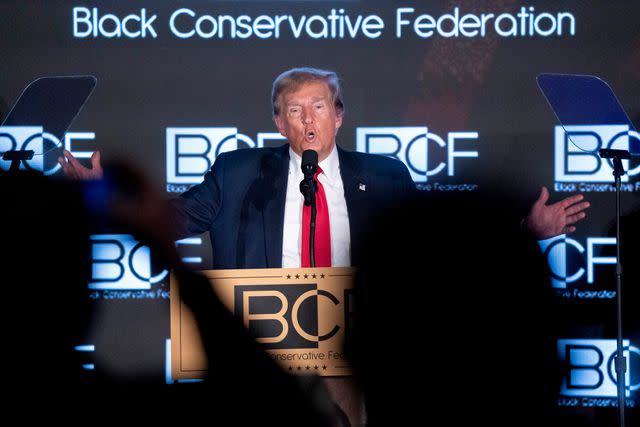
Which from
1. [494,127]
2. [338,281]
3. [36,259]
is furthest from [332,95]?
[36,259]

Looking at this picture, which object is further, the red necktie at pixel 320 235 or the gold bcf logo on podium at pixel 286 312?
the red necktie at pixel 320 235

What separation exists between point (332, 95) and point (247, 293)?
1724 millimetres

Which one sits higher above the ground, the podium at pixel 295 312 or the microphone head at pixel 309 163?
the microphone head at pixel 309 163

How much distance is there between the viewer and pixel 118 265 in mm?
4758

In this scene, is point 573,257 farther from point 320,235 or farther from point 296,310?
point 296,310

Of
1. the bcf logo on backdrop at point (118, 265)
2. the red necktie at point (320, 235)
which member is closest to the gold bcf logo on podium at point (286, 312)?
the red necktie at point (320, 235)

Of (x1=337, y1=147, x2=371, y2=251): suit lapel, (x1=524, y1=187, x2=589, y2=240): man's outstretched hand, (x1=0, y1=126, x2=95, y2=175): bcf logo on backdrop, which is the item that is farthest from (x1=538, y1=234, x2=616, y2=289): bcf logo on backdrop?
(x1=0, y1=126, x2=95, y2=175): bcf logo on backdrop

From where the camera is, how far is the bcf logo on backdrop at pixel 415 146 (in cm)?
465

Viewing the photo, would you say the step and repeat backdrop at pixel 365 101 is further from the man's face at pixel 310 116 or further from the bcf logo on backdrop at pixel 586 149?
the man's face at pixel 310 116

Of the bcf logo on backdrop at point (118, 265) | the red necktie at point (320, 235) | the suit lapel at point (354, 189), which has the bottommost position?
the bcf logo on backdrop at point (118, 265)

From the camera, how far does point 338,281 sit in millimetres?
2428

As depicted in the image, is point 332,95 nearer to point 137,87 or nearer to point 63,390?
point 137,87

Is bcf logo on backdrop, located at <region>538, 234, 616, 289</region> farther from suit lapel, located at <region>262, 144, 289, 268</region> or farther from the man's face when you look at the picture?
suit lapel, located at <region>262, 144, 289, 268</region>

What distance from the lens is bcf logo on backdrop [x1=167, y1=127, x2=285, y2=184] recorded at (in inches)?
184
